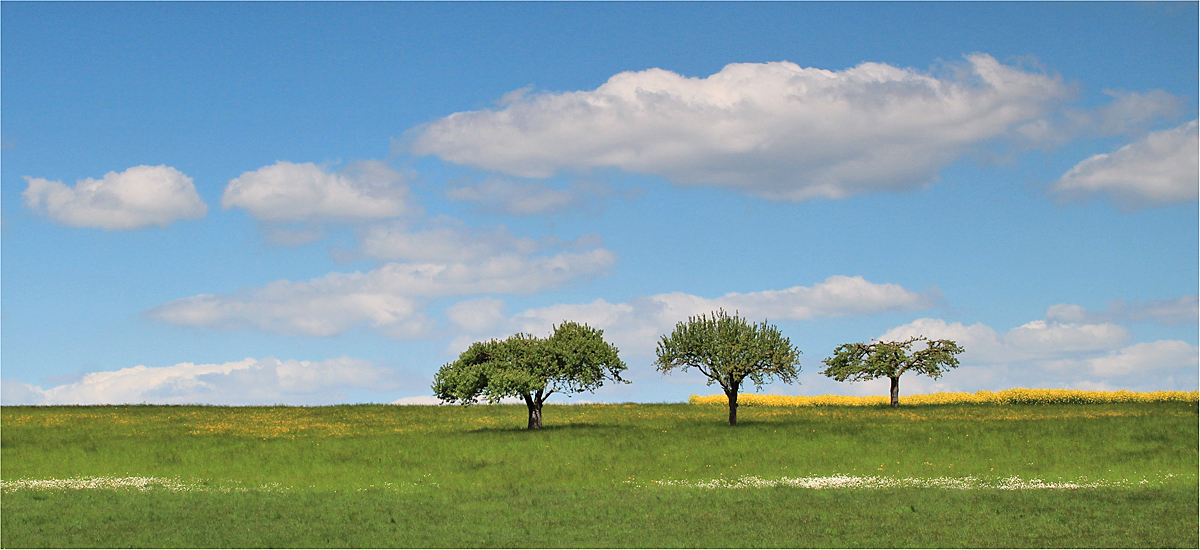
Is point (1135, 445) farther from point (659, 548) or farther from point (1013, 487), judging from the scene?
point (659, 548)

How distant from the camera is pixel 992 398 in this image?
95500mm

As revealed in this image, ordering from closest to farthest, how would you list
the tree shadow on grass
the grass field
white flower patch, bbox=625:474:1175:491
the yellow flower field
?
the grass field
white flower patch, bbox=625:474:1175:491
the tree shadow on grass
the yellow flower field

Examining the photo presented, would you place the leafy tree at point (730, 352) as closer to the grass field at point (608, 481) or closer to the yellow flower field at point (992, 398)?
the grass field at point (608, 481)

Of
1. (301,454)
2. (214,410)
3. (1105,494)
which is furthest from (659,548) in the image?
(214,410)

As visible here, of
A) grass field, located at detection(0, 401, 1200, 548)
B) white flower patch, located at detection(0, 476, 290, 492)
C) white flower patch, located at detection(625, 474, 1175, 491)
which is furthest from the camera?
white flower patch, located at detection(0, 476, 290, 492)

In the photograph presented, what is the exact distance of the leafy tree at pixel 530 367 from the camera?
196ft

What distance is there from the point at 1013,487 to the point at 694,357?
26.9 meters

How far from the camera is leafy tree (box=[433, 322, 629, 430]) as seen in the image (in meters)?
59.8

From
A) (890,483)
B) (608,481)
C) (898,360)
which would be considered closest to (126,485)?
(608,481)

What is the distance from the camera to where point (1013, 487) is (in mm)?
38781

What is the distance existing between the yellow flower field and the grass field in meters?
16.7

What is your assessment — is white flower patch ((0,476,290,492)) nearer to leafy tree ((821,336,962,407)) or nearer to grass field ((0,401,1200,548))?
grass field ((0,401,1200,548))

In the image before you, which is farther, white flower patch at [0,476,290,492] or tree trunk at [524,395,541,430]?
tree trunk at [524,395,541,430]

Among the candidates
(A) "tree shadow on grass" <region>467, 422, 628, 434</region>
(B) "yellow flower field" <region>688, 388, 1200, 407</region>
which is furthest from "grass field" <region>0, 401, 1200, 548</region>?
(B) "yellow flower field" <region>688, 388, 1200, 407</region>
